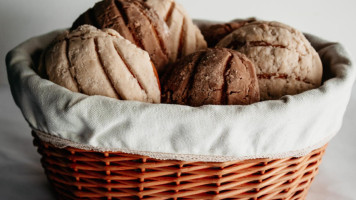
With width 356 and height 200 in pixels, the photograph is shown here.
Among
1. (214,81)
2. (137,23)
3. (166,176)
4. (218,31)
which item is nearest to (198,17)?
(218,31)

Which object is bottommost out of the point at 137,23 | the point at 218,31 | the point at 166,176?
the point at 166,176

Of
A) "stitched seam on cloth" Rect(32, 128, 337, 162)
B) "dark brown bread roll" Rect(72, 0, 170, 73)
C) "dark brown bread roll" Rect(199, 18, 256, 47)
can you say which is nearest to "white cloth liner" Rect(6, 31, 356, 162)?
"stitched seam on cloth" Rect(32, 128, 337, 162)

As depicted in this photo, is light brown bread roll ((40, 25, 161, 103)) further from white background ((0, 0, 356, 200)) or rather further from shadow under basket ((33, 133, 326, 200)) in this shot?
white background ((0, 0, 356, 200))

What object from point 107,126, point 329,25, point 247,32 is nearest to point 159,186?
point 107,126

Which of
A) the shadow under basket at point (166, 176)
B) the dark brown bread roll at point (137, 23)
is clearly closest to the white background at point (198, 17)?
the shadow under basket at point (166, 176)

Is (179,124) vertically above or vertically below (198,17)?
above

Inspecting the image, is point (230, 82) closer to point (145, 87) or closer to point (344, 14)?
point (145, 87)

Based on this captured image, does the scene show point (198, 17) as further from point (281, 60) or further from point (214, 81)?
point (214, 81)
